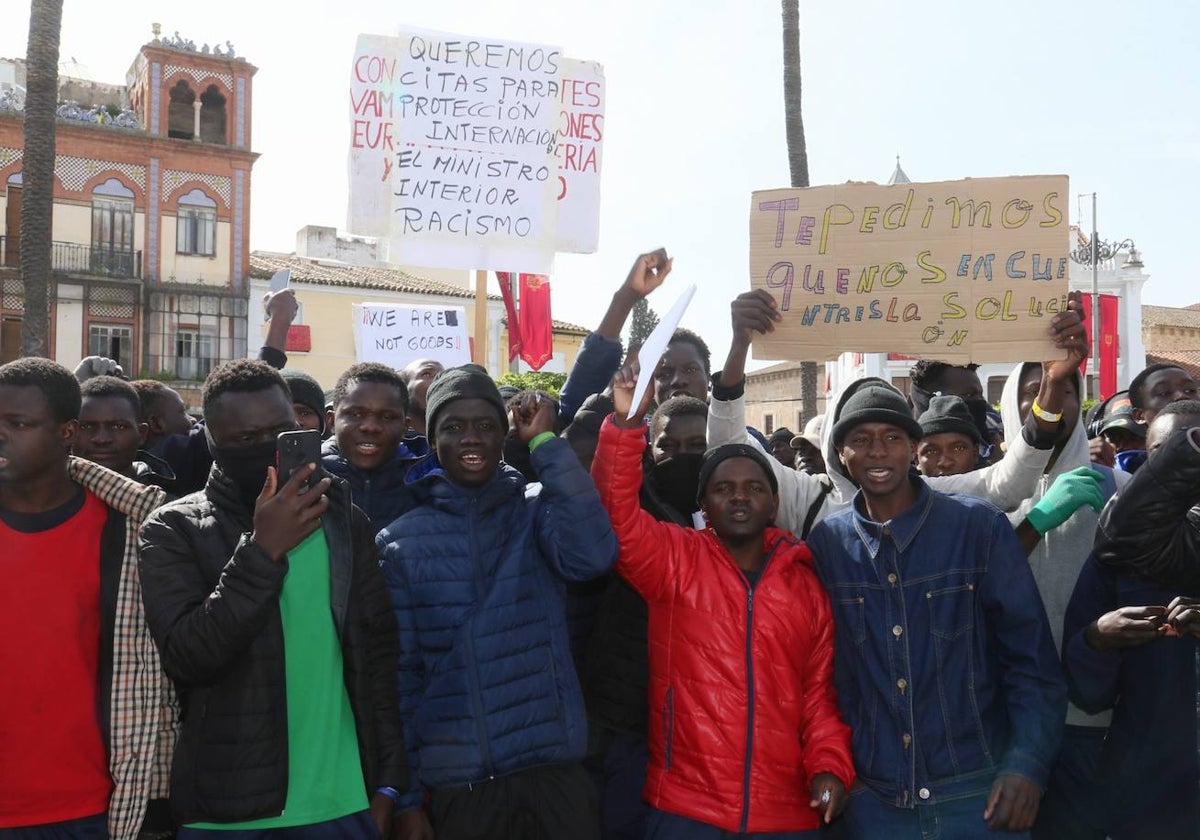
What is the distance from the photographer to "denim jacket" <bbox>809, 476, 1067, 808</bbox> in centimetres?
288

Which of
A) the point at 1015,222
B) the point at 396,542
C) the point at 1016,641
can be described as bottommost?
the point at 1016,641

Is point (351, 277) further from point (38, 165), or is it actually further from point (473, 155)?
point (473, 155)

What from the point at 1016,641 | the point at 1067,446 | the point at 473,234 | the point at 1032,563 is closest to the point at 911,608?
the point at 1016,641

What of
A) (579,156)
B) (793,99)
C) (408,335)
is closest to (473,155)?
(579,156)

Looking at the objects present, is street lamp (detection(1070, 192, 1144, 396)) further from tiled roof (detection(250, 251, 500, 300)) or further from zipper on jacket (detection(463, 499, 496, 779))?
zipper on jacket (detection(463, 499, 496, 779))

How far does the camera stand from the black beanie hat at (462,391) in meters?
3.37

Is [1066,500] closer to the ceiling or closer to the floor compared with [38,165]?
closer to the floor

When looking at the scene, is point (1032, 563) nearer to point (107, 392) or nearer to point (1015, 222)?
point (1015, 222)

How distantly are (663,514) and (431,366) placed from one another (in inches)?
93.2

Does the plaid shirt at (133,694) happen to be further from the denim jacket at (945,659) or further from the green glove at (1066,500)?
the green glove at (1066,500)

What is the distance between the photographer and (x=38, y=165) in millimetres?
10523

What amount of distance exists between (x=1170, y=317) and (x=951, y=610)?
5332cm

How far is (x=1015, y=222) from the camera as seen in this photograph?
3.90m

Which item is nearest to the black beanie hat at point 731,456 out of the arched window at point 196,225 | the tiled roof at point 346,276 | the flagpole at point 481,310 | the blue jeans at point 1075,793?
the blue jeans at point 1075,793
